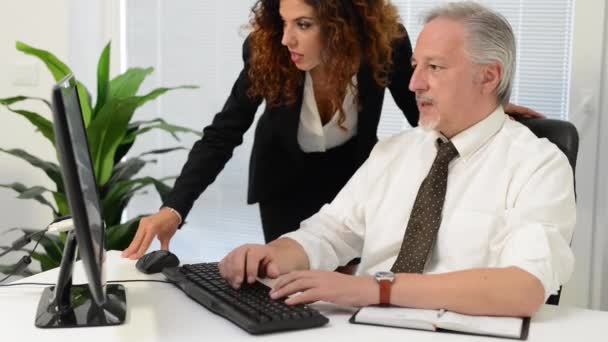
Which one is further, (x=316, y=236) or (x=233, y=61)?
(x=233, y=61)

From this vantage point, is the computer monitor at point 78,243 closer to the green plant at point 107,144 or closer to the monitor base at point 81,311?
the monitor base at point 81,311

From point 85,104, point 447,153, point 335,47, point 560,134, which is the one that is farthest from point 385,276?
point 85,104

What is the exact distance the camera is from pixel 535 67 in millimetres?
2816

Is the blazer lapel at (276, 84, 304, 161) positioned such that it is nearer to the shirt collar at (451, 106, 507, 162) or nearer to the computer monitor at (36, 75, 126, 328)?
the shirt collar at (451, 106, 507, 162)

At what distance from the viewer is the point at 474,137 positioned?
72.1 inches

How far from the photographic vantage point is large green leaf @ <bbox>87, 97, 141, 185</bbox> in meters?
2.71

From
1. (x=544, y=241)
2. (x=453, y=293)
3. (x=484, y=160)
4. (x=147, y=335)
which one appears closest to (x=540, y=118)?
(x=484, y=160)

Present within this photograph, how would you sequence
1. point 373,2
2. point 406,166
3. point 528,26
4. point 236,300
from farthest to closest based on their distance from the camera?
point 528,26, point 373,2, point 406,166, point 236,300

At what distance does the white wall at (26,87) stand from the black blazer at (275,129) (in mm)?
1317

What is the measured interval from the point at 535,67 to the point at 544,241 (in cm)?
141

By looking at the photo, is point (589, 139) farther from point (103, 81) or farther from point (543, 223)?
point (103, 81)

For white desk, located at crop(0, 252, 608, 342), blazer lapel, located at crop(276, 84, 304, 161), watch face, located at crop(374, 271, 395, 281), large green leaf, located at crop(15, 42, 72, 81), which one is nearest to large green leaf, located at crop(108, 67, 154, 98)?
large green leaf, located at crop(15, 42, 72, 81)

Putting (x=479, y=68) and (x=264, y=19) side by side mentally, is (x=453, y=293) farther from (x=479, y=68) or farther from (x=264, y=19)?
(x=264, y=19)

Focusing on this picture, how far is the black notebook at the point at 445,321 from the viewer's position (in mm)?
1366
